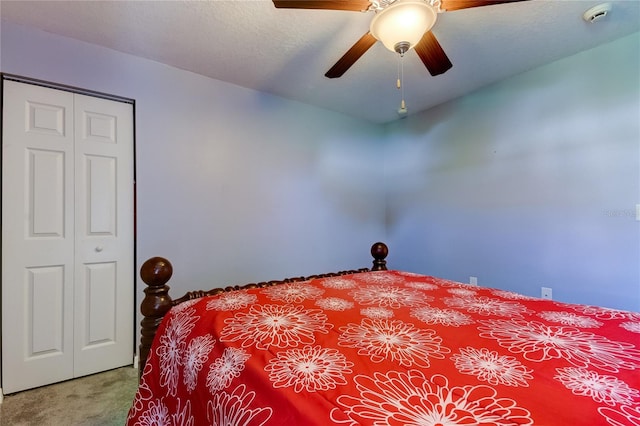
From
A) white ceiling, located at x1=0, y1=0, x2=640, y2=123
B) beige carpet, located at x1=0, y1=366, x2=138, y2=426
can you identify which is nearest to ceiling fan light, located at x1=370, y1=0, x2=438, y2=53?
white ceiling, located at x1=0, y1=0, x2=640, y2=123

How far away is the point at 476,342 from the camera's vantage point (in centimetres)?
87

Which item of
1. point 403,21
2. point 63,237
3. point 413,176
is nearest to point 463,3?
point 403,21

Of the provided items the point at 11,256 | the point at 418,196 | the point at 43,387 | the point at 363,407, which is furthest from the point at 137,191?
the point at 418,196

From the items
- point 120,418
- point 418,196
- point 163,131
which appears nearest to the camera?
point 120,418

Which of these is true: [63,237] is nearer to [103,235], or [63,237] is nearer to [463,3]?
[103,235]

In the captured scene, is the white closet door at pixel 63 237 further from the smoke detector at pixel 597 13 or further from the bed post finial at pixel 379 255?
the smoke detector at pixel 597 13

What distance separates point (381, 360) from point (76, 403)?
2128 millimetres

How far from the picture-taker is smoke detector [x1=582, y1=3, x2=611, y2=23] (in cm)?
177

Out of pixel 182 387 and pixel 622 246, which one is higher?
pixel 622 246

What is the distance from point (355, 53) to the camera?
169cm

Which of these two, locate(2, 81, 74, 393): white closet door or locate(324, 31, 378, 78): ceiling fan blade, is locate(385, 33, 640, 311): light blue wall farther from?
locate(2, 81, 74, 393): white closet door

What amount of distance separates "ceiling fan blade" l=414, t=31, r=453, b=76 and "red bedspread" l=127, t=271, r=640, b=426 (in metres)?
1.31

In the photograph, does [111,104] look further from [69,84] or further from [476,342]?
[476,342]

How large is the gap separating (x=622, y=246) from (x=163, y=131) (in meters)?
3.51
